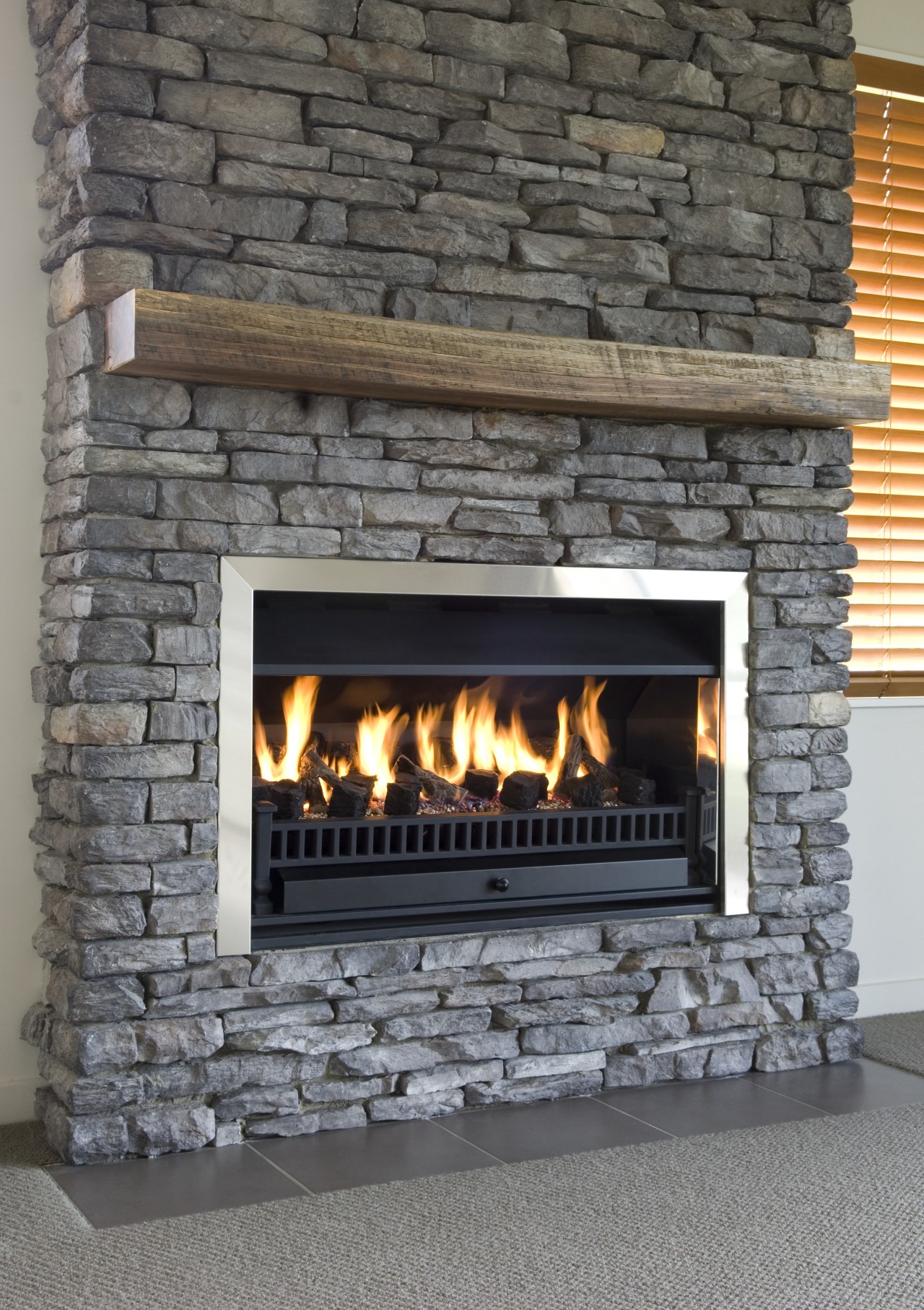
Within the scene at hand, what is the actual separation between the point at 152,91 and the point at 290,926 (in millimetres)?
1675

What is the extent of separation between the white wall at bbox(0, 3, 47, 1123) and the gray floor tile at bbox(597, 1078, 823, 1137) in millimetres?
1280

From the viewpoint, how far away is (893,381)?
3.96 metres

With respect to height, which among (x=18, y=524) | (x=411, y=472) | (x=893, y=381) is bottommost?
(x=18, y=524)

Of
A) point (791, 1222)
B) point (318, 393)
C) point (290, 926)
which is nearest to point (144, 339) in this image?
point (318, 393)

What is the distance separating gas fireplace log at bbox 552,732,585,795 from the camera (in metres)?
3.30

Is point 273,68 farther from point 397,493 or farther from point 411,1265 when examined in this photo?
point 411,1265

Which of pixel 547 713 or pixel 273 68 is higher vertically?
pixel 273 68

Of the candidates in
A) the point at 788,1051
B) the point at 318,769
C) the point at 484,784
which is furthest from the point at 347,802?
the point at 788,1051

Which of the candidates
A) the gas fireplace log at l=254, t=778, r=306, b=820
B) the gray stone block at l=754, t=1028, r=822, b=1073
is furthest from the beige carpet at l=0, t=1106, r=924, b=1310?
the gas fireplace log at l=254, t=778, r=306, b=820

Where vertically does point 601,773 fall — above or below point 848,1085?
above

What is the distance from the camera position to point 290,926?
2.88 m

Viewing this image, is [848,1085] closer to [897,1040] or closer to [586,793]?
[897,1040]

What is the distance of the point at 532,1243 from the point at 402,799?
1.03 m

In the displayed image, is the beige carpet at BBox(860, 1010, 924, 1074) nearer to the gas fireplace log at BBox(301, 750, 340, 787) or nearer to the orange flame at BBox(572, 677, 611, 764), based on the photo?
the orange flame at BBox(572, 677, 611, 764)
